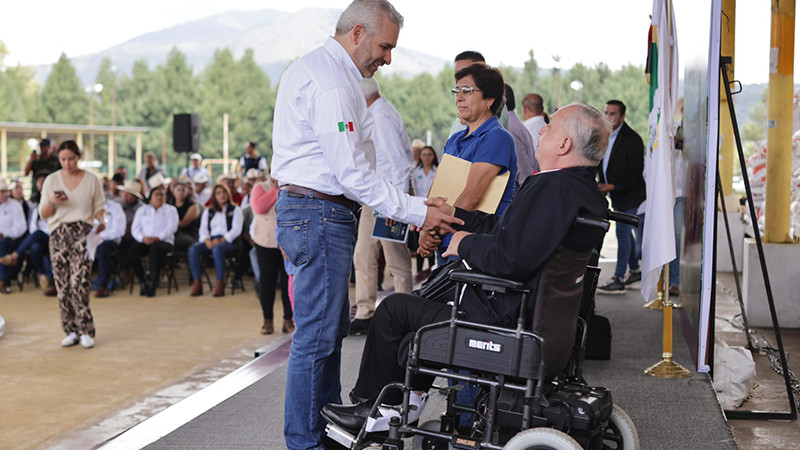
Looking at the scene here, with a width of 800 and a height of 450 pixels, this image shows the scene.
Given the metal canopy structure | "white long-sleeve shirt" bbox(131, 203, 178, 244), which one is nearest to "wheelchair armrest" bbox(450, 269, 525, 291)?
"white long-sleeve shirt" bbox(131, 203, 178, 244)

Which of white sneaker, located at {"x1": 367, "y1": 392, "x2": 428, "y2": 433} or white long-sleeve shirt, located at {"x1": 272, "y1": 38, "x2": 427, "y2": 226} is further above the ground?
white long-sleeve shirt, located at {"x1": 272, "y1": 38, "x2": 427, "y2": 226}

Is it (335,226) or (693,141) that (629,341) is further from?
(335,226)

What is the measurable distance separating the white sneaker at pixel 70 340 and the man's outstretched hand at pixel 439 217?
5.12 meters

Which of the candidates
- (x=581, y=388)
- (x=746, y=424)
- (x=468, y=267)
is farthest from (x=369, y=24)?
(x=746, y=424)

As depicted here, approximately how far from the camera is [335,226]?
321cm

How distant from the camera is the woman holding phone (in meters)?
6.98

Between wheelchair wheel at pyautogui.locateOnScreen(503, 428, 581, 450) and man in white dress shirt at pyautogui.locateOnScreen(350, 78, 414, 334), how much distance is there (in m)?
2.51

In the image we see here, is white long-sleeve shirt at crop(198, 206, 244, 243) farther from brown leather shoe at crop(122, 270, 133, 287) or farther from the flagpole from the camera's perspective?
the flagpole

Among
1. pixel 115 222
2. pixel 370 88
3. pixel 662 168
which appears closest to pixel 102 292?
pixel 115 222

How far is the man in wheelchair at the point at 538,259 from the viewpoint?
2.79 metres

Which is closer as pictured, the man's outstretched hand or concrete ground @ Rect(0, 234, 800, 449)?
the man's outstretched hand

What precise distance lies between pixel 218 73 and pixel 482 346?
51.3 meters

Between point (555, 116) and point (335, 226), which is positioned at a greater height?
point (555, 116)

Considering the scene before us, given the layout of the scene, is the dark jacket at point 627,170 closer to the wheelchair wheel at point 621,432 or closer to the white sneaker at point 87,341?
the white sneaker at point 87,341
